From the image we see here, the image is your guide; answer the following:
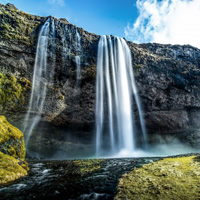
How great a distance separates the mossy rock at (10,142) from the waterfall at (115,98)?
44.4 ft

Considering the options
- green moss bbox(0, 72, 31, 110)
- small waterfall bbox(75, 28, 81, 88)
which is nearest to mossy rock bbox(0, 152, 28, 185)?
green moss bbox(0, 72, 31, 110)

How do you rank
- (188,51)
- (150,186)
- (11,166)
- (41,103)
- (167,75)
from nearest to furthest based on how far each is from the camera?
(150,186)
(11,166)
(41,103)
(167,75)
(188,51)

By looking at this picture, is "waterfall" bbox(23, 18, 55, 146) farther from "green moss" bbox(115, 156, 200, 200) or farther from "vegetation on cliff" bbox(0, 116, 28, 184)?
"green moss" bbox(115, 156, 200, 200)

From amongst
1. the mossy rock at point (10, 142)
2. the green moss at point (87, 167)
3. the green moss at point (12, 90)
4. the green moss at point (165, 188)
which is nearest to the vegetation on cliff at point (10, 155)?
the mossy rock at point (10, 142)

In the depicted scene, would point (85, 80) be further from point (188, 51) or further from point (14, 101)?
point (188, 51)

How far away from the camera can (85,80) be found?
849 inches

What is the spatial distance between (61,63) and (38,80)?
4013 mm

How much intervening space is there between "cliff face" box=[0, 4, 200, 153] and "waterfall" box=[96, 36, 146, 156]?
1108mm

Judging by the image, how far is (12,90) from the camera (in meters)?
16.6

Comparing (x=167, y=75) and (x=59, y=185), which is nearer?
(x=59, y=185)

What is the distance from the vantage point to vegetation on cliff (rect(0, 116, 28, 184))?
625 cm

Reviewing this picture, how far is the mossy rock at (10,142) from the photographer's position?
8550 millimetres

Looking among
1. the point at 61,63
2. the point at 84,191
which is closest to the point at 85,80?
the point at 61,63

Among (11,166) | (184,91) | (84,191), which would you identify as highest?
(184,91)
